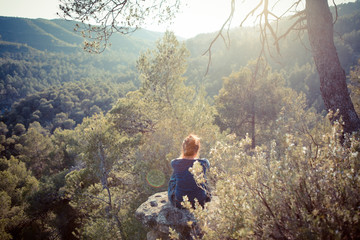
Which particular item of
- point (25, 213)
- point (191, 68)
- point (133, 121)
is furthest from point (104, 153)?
point (191, 68)

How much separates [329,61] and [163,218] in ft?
14.2

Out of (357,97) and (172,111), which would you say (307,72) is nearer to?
(357,97)

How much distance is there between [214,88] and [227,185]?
84857mm

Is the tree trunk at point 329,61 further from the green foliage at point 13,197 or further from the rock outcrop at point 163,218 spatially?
the green foliage at point 13,197

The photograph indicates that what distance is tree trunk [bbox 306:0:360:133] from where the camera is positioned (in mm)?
3211

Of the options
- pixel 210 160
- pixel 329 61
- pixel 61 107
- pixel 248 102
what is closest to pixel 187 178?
pixel 210 160

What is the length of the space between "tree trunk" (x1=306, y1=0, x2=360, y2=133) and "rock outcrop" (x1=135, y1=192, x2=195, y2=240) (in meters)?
3.35

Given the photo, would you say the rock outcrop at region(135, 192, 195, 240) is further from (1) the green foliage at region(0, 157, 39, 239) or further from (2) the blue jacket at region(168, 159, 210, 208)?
(1) the green foliage at region(0, 157, 39, 239)

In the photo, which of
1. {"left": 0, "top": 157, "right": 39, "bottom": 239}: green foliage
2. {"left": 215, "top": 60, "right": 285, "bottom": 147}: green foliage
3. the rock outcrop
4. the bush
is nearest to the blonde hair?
the rock outcrop

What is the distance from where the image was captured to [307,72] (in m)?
70.0

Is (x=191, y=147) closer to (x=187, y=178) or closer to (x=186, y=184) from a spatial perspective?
(x=187, y=178)

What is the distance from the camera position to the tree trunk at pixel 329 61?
321 cm

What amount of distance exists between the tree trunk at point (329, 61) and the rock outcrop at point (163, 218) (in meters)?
3.35

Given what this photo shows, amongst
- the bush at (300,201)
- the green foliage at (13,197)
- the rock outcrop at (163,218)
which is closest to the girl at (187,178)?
the rock outcrop at (163,218)
